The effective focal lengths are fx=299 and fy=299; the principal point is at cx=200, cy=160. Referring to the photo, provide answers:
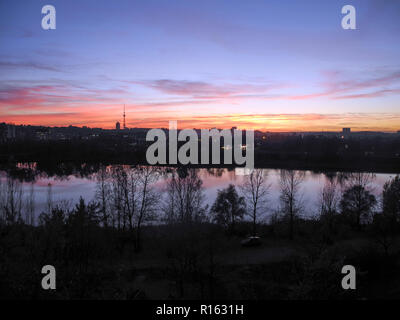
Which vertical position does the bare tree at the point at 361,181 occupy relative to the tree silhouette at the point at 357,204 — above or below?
above

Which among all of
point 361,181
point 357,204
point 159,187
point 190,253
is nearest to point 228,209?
point 357,204

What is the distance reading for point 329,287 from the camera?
3.28 m

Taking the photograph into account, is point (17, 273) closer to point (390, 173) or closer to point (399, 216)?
point (399, 216)

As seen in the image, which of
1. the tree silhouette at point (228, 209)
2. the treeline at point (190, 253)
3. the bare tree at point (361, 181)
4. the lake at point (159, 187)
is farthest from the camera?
the lake at point (159, 187)

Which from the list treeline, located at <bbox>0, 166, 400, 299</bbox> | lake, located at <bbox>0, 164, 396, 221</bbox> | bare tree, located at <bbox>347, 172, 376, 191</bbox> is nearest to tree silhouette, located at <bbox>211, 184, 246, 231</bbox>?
treeline, located at <bbox>0, 166, 400, 299</bbox>

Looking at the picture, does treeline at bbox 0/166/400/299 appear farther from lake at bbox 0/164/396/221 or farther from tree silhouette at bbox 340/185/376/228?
lake at bbox 0/164/396/221

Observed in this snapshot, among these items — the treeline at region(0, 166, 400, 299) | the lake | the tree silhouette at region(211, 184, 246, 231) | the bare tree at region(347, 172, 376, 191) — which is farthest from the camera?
the lake

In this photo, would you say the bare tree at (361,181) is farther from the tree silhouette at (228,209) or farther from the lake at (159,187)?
the tree silhouette at (228,209)

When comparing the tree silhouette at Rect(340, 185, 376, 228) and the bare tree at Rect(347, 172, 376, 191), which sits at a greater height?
the bare tree at Rect(347, 172, 376, 191)

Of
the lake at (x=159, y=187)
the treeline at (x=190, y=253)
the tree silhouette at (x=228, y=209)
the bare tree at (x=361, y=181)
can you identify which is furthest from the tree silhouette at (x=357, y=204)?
the tree silhouette at (x=228, y=209)

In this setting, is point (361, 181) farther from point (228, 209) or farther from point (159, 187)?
point (159, 187)
